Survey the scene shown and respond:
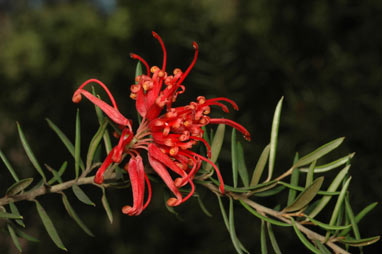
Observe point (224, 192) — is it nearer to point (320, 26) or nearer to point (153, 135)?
point (153, 135)

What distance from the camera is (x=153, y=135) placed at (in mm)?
575

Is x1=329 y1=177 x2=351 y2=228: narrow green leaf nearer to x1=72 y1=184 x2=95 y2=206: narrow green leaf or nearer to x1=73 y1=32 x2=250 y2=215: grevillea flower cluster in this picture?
x1=73 y1=32 x2=250 y2=215: grevillea flower cluster

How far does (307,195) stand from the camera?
545mm

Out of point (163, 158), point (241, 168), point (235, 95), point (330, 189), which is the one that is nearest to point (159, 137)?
point (163, 158)

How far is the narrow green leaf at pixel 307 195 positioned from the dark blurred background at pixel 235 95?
39 cm

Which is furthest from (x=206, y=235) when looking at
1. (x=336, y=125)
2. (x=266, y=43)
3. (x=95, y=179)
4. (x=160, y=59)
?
(x=160, y=59)

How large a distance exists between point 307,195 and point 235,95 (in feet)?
2.49

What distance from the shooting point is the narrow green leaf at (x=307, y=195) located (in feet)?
1.73

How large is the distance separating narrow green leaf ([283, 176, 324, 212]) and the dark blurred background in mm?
393

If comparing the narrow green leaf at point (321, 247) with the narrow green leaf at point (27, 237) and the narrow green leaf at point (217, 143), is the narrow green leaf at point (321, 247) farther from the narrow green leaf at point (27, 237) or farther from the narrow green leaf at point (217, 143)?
the narrow green leaf at point (27, 237)

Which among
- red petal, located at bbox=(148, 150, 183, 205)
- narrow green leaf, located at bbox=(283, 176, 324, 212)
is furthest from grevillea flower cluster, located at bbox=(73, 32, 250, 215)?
narrow green leaf, located at bbox=(283, 176, 324, 212)

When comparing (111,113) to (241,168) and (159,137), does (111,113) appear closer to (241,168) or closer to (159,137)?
(159,137)

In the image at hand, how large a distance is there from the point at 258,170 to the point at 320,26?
151 cm

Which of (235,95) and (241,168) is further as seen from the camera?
(235,95)
